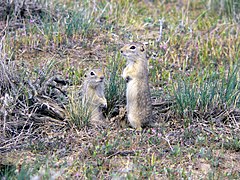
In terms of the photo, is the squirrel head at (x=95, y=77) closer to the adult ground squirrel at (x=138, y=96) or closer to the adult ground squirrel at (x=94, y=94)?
the adult ground squirrel at (x=94, y=94)

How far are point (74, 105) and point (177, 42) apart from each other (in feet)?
11.5

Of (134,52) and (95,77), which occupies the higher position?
(134,52)

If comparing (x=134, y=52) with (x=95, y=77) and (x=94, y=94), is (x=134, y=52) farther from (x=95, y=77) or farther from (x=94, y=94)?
(x=94, y=94)

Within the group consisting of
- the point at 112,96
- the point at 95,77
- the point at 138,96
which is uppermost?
the point at 95,77

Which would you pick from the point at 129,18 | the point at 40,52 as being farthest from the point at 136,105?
the point at 129,18

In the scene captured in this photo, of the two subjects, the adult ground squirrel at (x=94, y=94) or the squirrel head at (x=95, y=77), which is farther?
the squirrel head at (x=95, y=77)

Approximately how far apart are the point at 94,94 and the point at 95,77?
0.70 ft

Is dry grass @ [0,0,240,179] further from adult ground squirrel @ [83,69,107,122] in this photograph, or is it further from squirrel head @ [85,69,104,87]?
squirrel head @ [85,69,104,87]

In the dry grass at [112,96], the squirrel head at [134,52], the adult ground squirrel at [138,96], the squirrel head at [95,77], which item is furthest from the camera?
the squirrel head at [134,52]

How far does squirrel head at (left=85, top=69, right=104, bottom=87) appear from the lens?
7.07 m

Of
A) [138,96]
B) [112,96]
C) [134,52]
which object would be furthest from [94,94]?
[134,52]

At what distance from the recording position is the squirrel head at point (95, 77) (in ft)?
23.2

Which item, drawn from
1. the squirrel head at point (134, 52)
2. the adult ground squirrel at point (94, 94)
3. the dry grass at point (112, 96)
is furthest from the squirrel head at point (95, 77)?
the squirrel head at point (134, 52)

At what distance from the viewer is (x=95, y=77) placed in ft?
23.4
